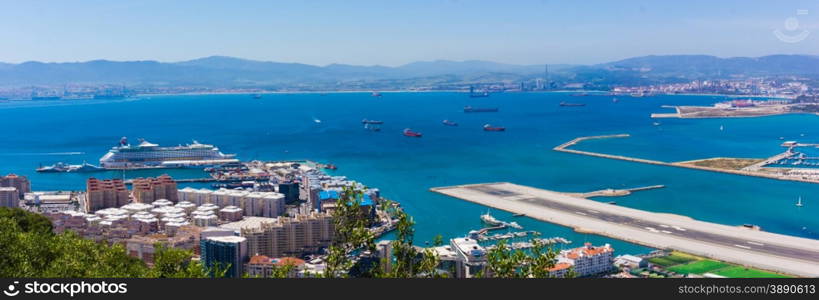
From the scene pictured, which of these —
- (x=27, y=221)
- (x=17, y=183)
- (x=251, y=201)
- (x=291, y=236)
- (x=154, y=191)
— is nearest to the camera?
(x=27, y=221)

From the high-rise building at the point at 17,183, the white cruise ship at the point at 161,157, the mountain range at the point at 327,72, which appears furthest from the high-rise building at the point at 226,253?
the mountain range at the point at 327,72

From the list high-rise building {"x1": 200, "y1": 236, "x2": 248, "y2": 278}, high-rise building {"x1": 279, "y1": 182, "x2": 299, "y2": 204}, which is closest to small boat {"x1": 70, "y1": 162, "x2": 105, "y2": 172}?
high-rise building {"x1": 279, "y1": 182, "x2": 299, "y2": 204}

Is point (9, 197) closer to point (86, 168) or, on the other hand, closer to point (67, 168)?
point (67, 168)

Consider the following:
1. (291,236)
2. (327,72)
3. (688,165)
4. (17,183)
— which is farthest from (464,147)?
(327,72)

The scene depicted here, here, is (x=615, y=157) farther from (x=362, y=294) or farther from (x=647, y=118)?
(x=362, y=294)

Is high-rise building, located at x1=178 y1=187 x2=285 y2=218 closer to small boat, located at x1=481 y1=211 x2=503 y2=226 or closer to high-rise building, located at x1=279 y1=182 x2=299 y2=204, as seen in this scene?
high-rise building, located at x1=279 y1=182 x2=299 y2=204

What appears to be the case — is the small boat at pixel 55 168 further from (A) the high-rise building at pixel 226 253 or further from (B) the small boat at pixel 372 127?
(B) the small boat at pixel 372 127

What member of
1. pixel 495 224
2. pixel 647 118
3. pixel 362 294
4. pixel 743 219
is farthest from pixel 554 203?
pixel 647 118

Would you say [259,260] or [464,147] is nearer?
[259,260]
